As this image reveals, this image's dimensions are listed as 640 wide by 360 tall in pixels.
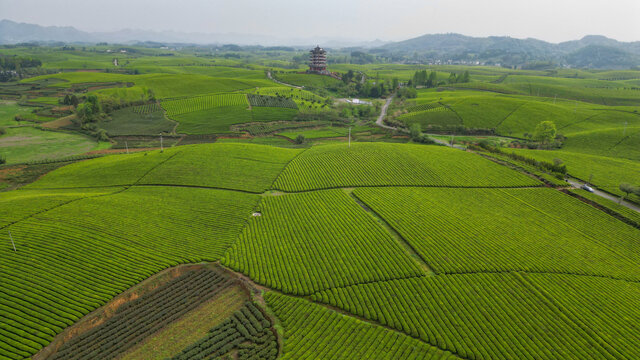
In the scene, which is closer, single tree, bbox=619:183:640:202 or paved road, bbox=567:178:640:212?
paved road, bbox=567:178:640:212

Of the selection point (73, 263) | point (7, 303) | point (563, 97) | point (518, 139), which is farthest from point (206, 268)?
point (563, 97)

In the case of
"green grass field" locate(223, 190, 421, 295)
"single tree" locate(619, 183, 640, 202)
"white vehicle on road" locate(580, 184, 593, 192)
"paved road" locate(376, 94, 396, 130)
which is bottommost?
"green grass field" locate(223, 190, 421, 295)

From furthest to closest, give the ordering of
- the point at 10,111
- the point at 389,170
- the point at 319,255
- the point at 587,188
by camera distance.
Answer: the point at 10,111 < the point at 389,170 < the point at 587,188 < the point at 319,255

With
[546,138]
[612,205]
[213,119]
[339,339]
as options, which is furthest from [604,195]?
[213,119]

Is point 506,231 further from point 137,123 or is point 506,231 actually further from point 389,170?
point 137,123

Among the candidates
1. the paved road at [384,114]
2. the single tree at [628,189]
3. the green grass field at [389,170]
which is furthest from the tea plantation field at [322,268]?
the paved road at [384,114]

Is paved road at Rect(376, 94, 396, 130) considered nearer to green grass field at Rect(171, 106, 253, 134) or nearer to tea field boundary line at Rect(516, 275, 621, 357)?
green grass field at Rect(171, 106, 253, 134)

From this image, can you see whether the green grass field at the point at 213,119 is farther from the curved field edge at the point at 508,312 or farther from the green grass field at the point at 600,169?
the green grass field at the point at 600,169

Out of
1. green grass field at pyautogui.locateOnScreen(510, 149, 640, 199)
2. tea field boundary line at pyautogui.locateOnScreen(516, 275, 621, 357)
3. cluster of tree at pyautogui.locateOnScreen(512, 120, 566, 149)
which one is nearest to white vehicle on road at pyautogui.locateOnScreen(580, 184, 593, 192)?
green grass field at pyautogui.locateOnScreen(510, 149, 640, 199)

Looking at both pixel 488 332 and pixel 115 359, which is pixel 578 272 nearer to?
pixel 488 332

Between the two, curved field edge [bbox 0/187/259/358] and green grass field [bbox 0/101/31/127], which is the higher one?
green grass field [bbox 0/101/31/127]
